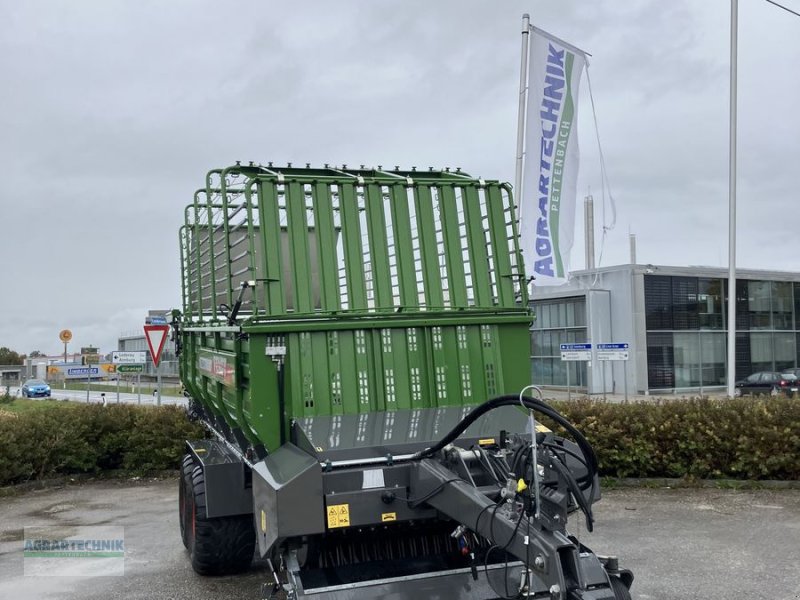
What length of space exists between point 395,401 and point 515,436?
88cm

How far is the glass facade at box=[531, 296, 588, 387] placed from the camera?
3209 cm

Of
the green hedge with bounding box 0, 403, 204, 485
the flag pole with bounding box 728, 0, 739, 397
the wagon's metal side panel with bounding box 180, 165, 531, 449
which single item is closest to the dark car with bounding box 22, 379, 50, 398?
the green hedge with bounding box 0, 403, 204, 485

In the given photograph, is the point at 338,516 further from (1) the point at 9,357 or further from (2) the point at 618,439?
(1) the point at 9,357

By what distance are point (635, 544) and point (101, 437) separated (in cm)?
A: 857

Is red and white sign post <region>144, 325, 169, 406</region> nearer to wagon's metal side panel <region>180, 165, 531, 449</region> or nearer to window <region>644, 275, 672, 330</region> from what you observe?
wagon's metal side panel <region>180, 165, 531, 449</region>

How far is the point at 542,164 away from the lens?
1386 cm

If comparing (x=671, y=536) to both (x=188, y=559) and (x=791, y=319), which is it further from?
(x=791, y=319)

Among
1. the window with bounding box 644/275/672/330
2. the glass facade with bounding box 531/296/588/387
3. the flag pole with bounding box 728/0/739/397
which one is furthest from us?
the glass facade with bounding box 531/296/588/387

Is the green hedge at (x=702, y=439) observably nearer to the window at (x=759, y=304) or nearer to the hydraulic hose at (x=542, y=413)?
the hydraulic hose at (x=542, y=413)

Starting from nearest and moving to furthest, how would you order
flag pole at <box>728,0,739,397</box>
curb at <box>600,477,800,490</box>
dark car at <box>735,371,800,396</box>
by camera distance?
curb at <box>600,477,800,490</box> < flag pole at <box>728,0,739,397</box> < dark car at <box>735,371,800,396</box>

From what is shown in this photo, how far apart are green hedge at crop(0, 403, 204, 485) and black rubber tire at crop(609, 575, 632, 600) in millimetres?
9079

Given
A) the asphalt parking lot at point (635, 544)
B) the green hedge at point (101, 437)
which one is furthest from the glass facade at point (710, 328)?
the green hedge at point (101, 437)

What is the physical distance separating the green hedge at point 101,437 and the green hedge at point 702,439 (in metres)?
6.29

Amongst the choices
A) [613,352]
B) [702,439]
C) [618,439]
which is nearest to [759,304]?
[613,352]
